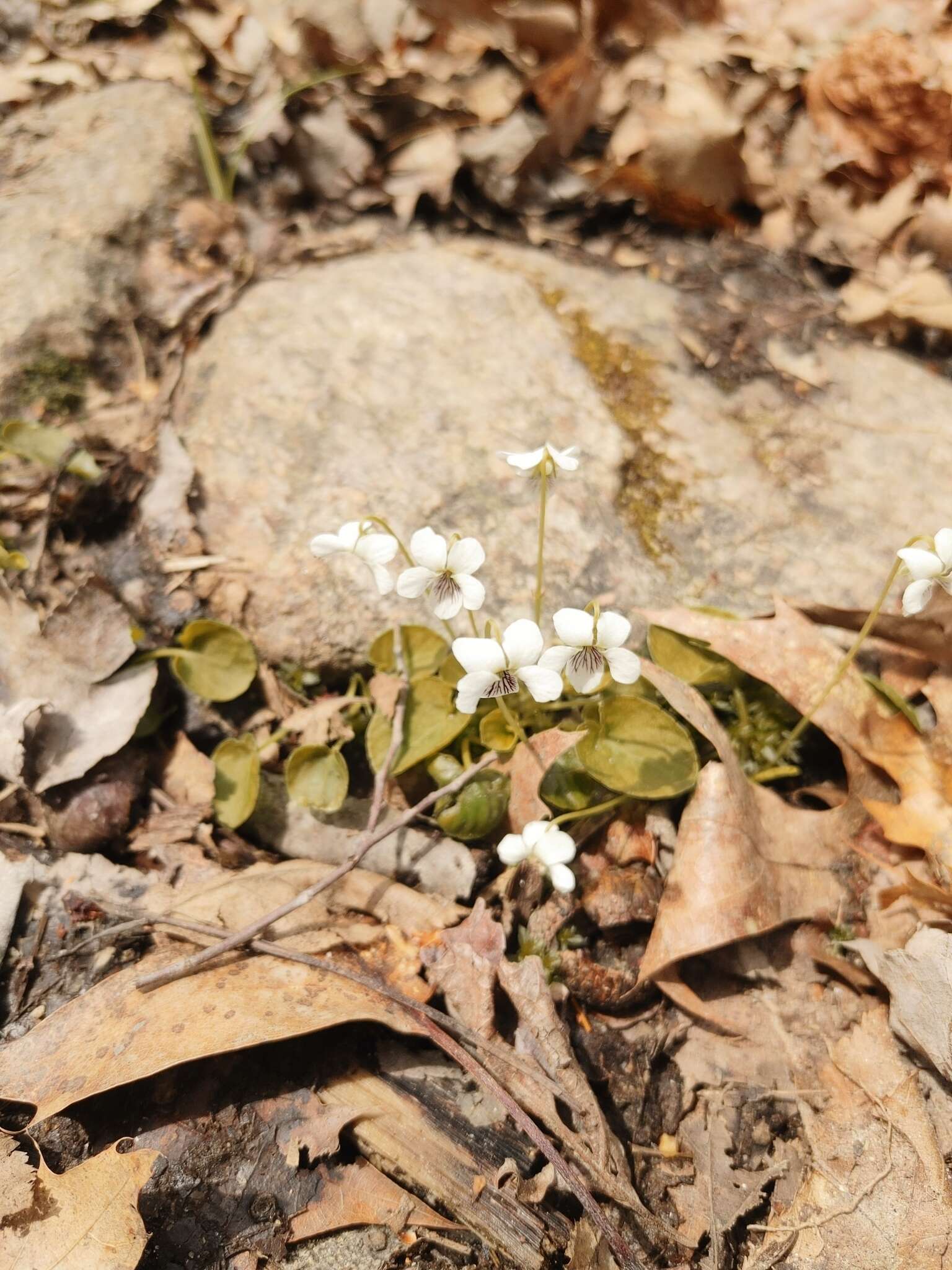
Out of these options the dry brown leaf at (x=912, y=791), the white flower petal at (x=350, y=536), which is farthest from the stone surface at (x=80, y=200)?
the dry brown leaf at (x=912, y=791)

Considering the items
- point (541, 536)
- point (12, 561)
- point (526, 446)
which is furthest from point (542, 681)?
point (12, 561)

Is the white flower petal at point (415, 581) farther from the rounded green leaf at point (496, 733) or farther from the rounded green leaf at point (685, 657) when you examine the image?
the rounded green leaf at point (685, 657)

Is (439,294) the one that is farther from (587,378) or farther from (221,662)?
(221,662)

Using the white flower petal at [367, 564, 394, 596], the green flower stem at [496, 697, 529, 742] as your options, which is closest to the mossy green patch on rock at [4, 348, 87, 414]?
the white flower petal at [367, 564, 394, 596]

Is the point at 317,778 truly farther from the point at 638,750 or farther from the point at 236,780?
the point at 638,750

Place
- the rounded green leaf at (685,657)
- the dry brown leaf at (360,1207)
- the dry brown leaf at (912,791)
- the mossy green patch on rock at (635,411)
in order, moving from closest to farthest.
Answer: the dry brown leaf at (360,1207) → the dry brown leaf at (912,791) → the rounded green leaf at (685,657) → the mossy green patch on rock at (635,411)

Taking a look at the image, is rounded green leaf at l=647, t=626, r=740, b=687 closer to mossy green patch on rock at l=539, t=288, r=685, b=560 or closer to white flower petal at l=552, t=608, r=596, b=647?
mossy green patch on rock at l=539, t=288, r=685, b=560
